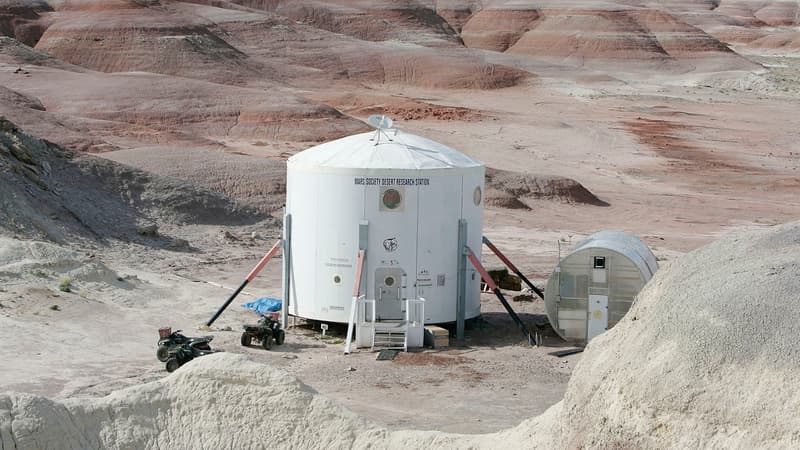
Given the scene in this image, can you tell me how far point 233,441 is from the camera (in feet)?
41.2

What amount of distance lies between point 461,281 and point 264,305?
187 inches

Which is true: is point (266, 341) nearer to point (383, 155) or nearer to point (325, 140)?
point (383, 155)

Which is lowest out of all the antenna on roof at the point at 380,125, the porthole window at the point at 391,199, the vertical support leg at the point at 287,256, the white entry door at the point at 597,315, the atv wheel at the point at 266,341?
the atv wheel at the point at 266,341

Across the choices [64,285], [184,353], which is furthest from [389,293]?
[64,285]

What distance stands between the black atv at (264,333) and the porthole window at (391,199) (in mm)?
3236

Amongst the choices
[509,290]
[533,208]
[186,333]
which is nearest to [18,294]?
[186,333]

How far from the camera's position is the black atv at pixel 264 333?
79.8 feet

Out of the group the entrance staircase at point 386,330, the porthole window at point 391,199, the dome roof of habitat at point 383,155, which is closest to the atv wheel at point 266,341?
the entrance staircase at point 386,330

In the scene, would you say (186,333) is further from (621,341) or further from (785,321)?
(785,321)

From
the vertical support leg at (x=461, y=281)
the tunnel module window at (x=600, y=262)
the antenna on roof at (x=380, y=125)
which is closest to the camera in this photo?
the tunnel module window at (x=600, y=262)

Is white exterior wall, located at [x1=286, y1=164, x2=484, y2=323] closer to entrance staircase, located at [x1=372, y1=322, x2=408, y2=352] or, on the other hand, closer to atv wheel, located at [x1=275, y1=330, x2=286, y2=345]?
entrance staircase, located at [x1=372, y1=322, x2=408, y2=352]

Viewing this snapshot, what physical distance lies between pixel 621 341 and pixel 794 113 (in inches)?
3058

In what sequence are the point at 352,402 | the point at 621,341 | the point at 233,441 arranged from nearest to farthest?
the point at 621,341
the point at 233,441
the point at 352,402

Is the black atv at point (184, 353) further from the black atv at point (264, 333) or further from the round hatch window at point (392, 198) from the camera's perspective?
the round hatch window at point (392, 198)
